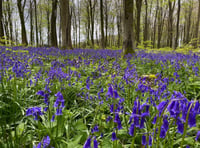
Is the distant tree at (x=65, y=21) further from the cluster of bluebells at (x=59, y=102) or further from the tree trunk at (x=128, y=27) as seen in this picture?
the cluster of bluebells at (x=59, y=102)

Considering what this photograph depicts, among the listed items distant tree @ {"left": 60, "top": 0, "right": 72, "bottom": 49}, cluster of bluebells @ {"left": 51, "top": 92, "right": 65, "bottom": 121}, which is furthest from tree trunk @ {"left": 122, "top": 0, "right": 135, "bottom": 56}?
cluster of bluebells @ {"left": 51, "top": 92, "right": 65, "bottom": 121}

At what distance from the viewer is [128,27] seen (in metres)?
8.63

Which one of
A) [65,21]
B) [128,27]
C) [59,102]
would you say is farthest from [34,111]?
[65,21]

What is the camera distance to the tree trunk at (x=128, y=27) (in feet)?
27.7

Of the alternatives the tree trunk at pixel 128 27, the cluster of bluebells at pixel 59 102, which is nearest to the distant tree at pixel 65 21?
the tree trunk at pixel 128 27

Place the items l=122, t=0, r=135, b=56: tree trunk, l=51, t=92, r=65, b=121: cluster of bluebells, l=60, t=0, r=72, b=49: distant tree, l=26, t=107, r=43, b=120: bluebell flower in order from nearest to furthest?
1. l=26, t=107, r=43, b=120: bluebell flower
2. l=51, t=92, r=65, b=121: cluster of bluebells
3. l=122, t=0, r=135, b=56: tree trunk
4. l=60, t=0, r=72, b=49: distant tree

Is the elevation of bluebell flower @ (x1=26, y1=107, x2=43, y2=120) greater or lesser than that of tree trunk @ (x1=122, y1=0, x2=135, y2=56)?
lesser

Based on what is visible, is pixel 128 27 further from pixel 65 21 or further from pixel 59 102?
pixel 59 102

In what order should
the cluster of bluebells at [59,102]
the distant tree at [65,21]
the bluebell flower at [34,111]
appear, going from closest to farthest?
the bluebell flower at [34,111]
the cluster of bluebells at [59,102]
the distant tree at [65,21]

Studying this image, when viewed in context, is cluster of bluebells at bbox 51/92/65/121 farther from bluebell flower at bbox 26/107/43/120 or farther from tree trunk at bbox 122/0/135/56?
tree trunk at bbox 122/0/135/56

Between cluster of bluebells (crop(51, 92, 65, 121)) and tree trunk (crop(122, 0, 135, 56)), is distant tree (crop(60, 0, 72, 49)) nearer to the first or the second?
tree trunk (crop(122, 0, 135, 56))

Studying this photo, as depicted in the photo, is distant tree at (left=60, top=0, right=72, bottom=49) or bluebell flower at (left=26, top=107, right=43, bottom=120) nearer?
bluebell flower at (left=26, top=107, right=43, bottom=120)

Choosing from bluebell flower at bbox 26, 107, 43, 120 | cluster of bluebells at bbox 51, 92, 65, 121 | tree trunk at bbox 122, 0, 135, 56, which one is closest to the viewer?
bluebell flower at bbox 26, 107, 43, 120

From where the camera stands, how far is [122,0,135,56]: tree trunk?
845cm
